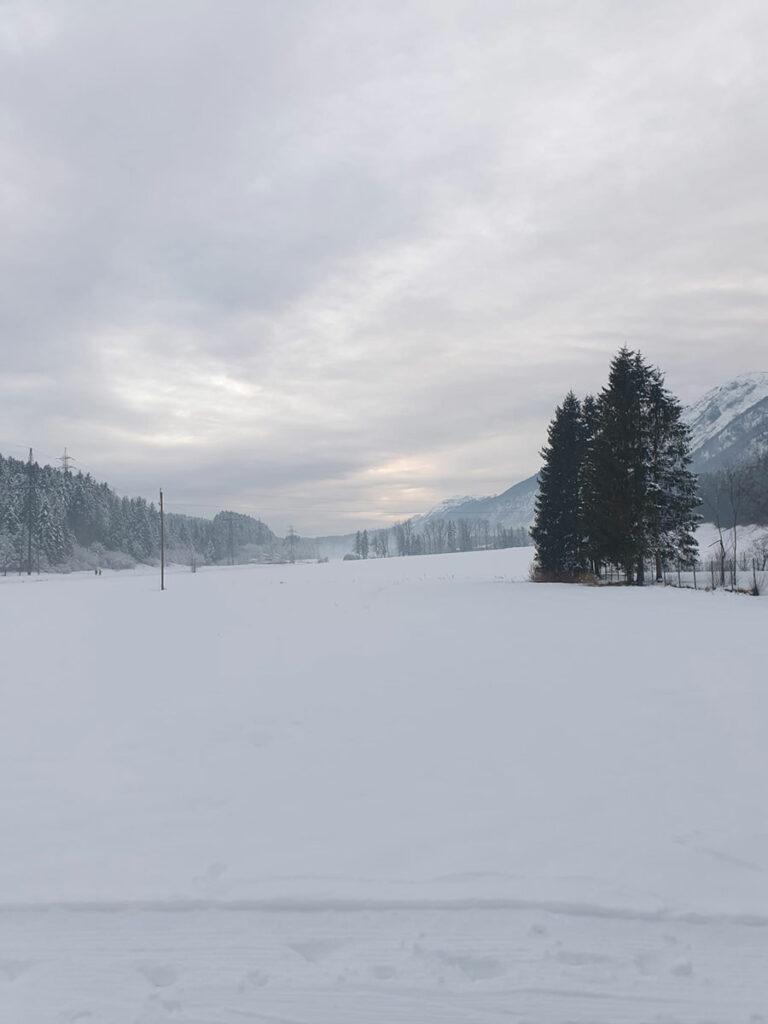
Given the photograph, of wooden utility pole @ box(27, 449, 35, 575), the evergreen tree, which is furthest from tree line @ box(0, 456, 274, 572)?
the evergreen tree

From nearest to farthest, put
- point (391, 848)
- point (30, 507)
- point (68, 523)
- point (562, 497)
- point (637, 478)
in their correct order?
point (391, 848) → point (637, 478) → point (562, 497) → point (30, 507) → point (68, 523)

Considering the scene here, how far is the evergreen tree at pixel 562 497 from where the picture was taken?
40000 mm

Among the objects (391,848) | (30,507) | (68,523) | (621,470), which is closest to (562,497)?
(621,470)

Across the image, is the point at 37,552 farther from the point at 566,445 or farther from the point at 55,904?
the point at 55,904

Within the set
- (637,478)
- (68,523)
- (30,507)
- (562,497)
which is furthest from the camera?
(68,523)

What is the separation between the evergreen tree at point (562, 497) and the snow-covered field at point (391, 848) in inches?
1166

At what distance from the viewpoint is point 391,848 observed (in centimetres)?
489

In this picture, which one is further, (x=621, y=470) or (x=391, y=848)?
(x=621, y=470)

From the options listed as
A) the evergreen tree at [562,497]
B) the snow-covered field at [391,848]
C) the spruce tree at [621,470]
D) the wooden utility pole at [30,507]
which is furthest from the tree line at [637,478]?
the wooden utility pole at [30,507]

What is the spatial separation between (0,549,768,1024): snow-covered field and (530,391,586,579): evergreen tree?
29.6 m

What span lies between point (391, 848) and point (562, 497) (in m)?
37.1

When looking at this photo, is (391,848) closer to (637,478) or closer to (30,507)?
(637,478)

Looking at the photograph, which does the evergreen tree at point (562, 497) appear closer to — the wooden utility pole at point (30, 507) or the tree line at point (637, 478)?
the tree line at point (637, 478)

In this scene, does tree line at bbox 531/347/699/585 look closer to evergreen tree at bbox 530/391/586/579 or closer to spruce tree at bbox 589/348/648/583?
spruce tree at bbox 589/348/648/583
